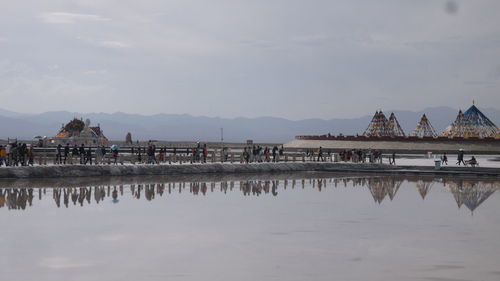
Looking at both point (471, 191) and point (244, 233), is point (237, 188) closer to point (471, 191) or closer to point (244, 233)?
point (471, 191)

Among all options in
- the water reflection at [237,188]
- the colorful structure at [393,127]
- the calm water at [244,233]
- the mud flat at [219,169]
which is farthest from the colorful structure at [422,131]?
the calm water at [244,233]

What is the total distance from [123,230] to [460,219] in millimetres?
11207

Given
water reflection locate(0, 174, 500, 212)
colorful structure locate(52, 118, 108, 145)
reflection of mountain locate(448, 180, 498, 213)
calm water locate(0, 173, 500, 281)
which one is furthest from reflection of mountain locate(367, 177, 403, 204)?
colorful structure locate(52, 118, 108, 145)

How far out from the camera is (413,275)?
15.6 meters

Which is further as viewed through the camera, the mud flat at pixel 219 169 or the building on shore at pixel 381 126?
the building on shore at pixel 381 126

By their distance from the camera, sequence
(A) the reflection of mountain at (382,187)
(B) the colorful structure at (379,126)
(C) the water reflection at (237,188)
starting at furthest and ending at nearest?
1. (B) the colorful structure at (379,126)
2. (A) the reflection of mountain at (382,187)
3. (C) the water reflection at (237,188)

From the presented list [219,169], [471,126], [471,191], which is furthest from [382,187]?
[471,126]

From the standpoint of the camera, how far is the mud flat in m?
41.7

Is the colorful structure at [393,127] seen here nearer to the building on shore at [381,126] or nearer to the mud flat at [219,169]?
the building on shore at [381,126]

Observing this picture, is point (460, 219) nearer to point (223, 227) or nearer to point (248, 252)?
point (223, 227)

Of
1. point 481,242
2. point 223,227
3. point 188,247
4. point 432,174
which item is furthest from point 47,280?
point 432,174

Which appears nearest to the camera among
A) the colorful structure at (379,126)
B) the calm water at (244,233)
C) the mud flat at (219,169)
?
the calm water at (244,233)

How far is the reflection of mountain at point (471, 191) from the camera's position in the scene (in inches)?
1224

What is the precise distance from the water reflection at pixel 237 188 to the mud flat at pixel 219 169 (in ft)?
11.3
